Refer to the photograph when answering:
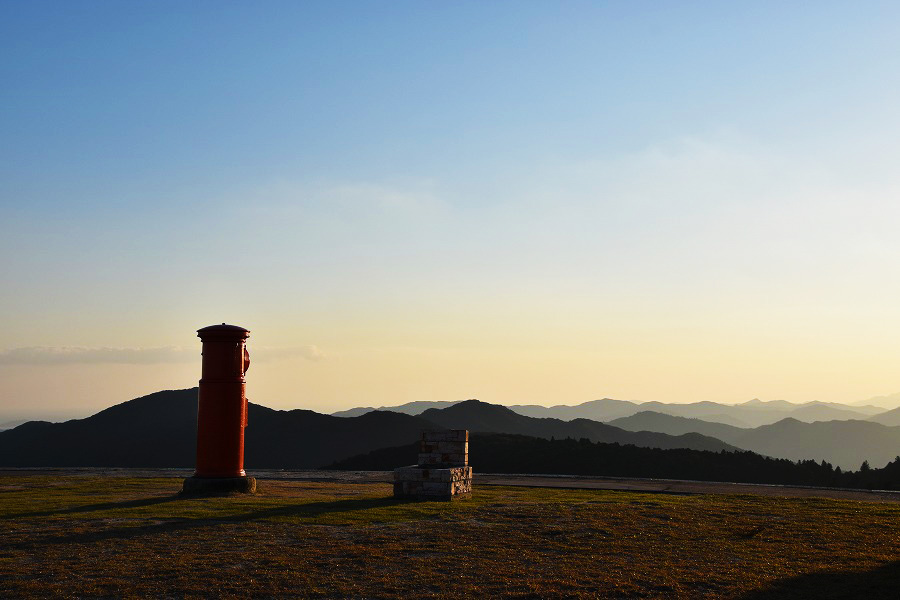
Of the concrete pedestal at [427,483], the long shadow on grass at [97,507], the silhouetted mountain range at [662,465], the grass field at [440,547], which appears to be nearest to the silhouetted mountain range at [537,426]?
the silhouetted mountain range at [662,465]

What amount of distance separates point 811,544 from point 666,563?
9.24 ft

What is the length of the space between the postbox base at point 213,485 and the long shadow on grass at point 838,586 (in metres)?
10.9

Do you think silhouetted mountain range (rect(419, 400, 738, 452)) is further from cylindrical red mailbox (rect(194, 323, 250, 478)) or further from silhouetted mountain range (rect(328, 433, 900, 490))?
cylindrical red mailbox (rect(194, 323, 250, 478))

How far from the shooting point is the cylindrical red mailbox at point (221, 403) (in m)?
16.4

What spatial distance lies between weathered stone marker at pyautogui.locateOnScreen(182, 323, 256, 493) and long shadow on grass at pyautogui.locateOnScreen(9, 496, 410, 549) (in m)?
2.36

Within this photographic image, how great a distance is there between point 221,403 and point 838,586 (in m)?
11.7

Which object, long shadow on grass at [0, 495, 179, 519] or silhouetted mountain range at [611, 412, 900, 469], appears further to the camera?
silhouetted mountain range at [611, 412, 900, 469]

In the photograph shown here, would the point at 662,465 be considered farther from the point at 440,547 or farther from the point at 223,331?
the point at 440,547

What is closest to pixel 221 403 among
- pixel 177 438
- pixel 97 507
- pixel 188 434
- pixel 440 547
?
pixel 97 507

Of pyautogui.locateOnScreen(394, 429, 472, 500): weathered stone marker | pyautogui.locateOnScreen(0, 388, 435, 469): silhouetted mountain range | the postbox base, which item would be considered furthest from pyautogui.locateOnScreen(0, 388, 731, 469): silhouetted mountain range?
pyautogui.locateOnScreen(394, 429, 472, 500): weathered stone marker

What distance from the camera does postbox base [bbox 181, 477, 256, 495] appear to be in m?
16.2

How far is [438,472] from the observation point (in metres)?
15.7

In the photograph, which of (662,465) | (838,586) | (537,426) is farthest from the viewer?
(537,426)

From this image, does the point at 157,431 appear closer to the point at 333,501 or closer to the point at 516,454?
the point at 516,454
